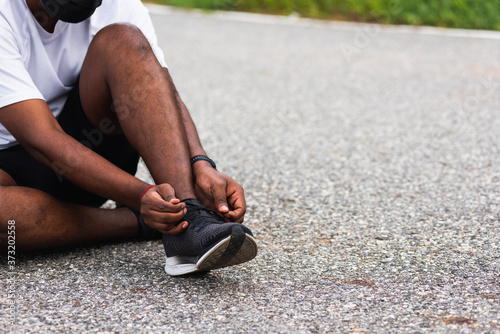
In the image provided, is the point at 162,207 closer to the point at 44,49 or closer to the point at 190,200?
the point at 190,200

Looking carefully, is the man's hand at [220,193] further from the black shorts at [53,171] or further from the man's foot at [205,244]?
the black shorts at [53,171]

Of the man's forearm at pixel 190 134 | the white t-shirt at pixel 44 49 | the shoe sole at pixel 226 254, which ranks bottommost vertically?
the shoe sole at pixel 226 254

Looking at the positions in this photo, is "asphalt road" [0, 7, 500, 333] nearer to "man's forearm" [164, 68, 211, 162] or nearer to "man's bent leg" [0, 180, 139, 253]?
"man's bent leg" [0, 180, 139, 253]

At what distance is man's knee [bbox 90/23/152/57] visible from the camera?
2.18 metres

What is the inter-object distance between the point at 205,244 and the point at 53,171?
615mm

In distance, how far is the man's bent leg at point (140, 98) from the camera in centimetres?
208

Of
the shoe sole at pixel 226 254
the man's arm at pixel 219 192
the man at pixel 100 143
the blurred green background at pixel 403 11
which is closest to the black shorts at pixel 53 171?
the man at pixel 100 143

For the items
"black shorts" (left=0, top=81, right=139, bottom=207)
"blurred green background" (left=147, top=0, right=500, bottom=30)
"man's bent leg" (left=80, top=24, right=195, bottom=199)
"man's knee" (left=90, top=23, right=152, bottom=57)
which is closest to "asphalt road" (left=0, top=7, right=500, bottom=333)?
"black shorts" (left=0, top=81, right=139, bottom=207)

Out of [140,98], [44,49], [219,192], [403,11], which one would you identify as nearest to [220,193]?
[219,192]

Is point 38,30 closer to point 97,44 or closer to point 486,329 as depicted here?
point 97,44

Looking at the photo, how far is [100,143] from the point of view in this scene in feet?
7.66

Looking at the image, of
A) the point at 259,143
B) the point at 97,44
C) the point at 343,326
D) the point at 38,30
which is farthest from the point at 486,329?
the point at 259,143

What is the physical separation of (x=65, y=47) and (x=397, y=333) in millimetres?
1379

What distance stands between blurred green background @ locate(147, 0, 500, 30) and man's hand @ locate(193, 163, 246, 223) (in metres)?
6.07
